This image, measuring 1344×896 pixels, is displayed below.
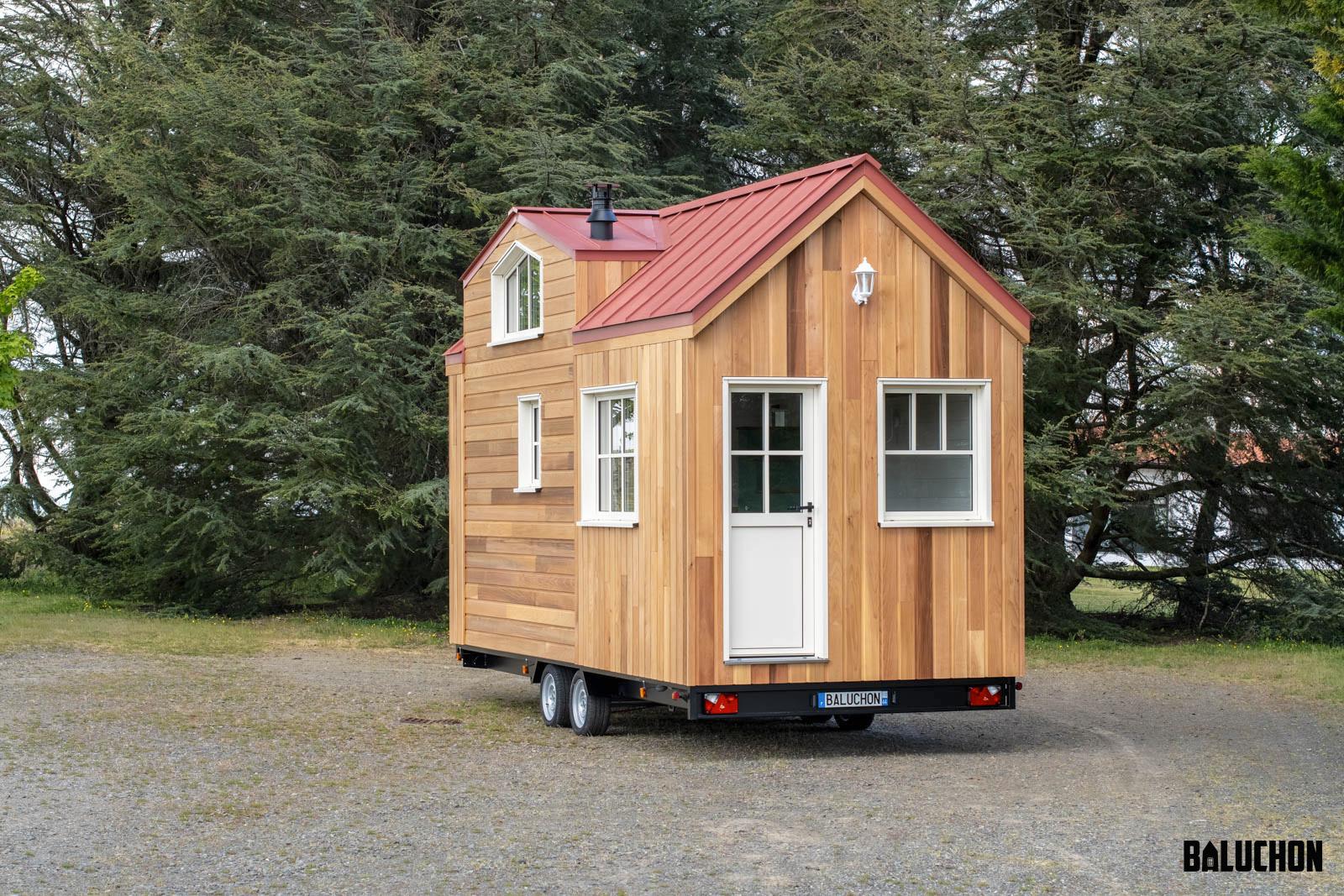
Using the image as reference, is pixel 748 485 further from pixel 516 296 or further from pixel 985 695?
pixel 516 296

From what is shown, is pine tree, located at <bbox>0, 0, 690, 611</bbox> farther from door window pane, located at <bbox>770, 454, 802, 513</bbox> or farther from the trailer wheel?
door window pane, located at <bbox>770, 454, 802, 513</bbox>

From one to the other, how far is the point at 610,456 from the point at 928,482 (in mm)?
2480

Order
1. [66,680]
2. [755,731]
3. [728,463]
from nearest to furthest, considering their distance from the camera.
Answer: [728,463], [755,731], [66,680]

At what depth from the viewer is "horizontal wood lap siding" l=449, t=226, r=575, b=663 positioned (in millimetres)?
13453

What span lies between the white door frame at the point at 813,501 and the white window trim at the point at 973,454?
1.50 feet

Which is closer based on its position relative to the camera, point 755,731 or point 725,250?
point 725,250

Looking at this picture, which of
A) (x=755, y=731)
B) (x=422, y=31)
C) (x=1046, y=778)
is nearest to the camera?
(x=1046, y=778)

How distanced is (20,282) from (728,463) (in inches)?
512

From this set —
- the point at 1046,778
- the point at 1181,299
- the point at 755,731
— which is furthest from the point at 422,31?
the point at 1046,778

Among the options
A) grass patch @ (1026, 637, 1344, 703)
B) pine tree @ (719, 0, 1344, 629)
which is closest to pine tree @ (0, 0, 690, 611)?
pine tree @ (719, 0, 1344, 629)

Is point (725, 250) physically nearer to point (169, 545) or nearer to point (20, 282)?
point (20, 282)

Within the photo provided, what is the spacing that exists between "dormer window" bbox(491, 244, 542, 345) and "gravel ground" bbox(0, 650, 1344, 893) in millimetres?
3353

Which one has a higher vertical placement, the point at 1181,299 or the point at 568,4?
the point at 568,4

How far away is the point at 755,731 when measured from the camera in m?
13.6
